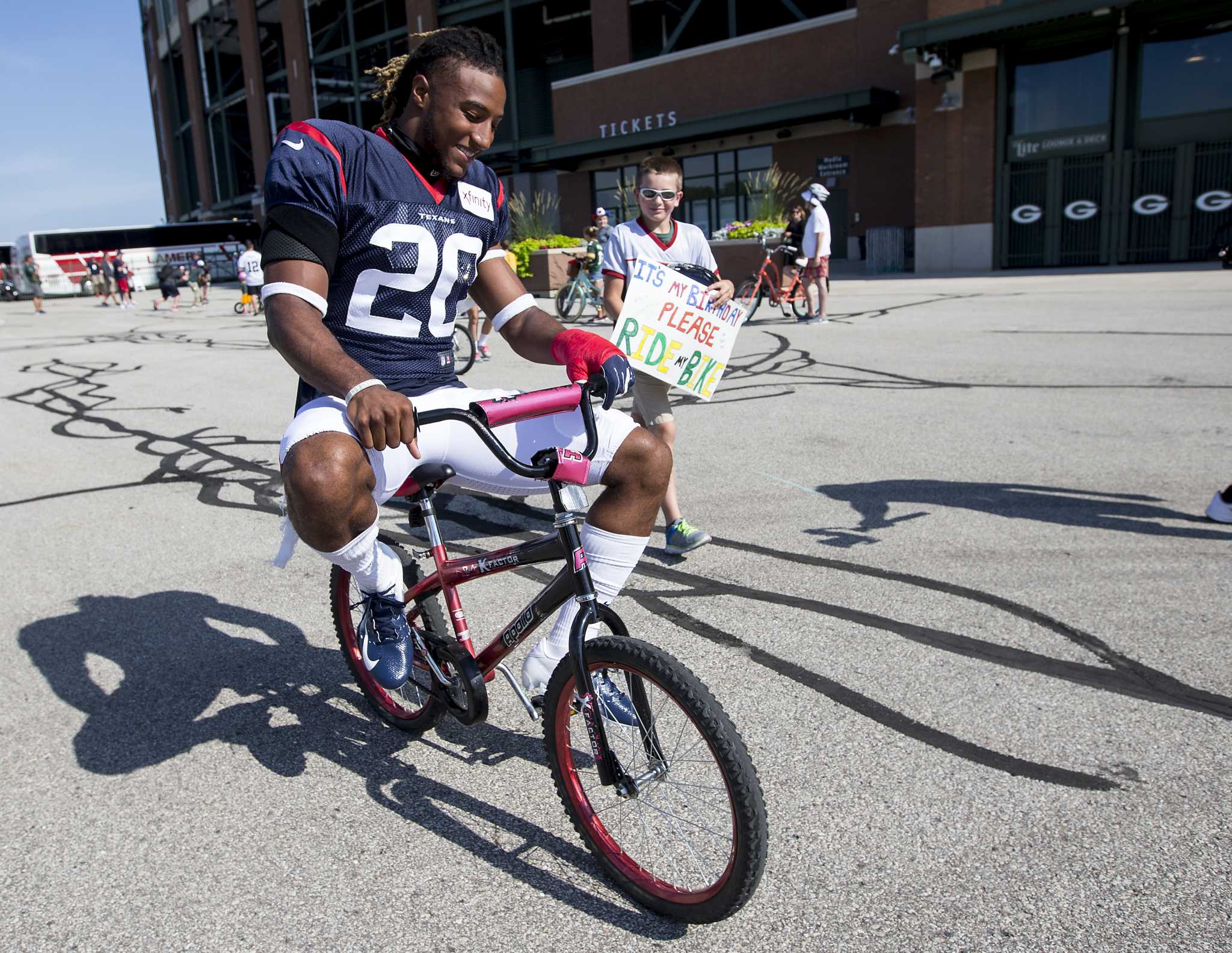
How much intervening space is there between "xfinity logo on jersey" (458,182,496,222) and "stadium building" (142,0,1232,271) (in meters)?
22.4

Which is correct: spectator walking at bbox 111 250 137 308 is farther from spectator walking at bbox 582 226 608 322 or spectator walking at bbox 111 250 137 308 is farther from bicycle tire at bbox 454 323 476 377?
bicycle tire at bbox 454 323 476 377

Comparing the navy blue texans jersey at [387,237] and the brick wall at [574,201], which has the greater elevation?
the brick wall at [574,201]

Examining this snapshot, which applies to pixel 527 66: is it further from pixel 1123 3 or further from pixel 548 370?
pixel 548 370

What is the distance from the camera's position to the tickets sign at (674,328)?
5.11 meters

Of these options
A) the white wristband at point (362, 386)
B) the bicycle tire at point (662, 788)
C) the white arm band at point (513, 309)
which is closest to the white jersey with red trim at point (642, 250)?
the white arm band at point (513, 309)

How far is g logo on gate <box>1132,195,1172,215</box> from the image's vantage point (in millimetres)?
23578

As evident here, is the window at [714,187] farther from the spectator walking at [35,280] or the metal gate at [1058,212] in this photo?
the spectator walking at [35,280]

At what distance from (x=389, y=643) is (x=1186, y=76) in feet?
87.7

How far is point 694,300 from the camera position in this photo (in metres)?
5.26

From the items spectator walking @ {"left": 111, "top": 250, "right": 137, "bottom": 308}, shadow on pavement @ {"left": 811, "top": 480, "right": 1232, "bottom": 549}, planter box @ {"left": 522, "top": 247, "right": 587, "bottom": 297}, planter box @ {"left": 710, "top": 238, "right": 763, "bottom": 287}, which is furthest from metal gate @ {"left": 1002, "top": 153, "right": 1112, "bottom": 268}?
spectator walking @ {"left": 111, "top": 250, "right": 137, "bottom": 308}

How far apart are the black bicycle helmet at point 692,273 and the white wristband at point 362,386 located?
2993 millimetres

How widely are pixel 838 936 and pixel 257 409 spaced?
8884 mm

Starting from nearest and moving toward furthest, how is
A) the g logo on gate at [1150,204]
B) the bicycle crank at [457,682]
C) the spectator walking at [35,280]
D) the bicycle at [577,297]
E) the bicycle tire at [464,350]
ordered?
the bicycle crank at [457,682], the bicycle tire at [464,350], the bicycle at [577,297], the g logo on gate at [1150,204], the spectator walking at [35,280]

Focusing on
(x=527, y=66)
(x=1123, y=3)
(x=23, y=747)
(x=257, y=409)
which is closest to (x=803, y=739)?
(x=23, y=747)
